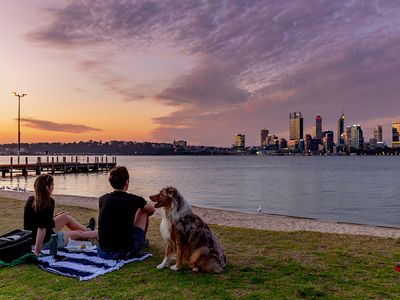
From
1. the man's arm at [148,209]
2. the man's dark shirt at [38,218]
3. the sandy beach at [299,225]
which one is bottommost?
the sandy beach at [299,225]

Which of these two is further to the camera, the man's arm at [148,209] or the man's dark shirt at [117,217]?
the man's arm at [148,209]

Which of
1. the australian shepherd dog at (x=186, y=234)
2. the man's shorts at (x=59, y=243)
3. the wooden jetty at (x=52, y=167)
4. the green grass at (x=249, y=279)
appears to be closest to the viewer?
the green grass at (x=249, y=279)

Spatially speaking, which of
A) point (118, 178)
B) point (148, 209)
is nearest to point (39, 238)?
point (118, 178)

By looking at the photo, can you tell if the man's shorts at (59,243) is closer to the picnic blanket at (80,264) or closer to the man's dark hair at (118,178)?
the picnic blanket at (80,264)

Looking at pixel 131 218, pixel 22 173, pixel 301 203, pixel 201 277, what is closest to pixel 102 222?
pixel 131 218

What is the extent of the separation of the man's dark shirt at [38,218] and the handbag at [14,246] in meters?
0.26

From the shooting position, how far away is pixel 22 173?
6488cm

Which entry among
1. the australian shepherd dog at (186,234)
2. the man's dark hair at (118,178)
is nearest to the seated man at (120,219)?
the man's dark hair at (118,178)

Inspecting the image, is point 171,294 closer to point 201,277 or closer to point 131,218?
point 201,277

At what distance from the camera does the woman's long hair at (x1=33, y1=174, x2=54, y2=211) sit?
22.0ft

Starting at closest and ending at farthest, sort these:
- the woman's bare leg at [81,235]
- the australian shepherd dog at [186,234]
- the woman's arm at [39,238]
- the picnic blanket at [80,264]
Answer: the australian shepherd dog at [186,234], the picnic blanket at [80,264], the woman's arm at [39,238], the woman's bare leg at [81,235]

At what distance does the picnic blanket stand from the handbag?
0.35 m

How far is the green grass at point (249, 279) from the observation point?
536 centimetres

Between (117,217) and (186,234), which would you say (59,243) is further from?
(186,234)
